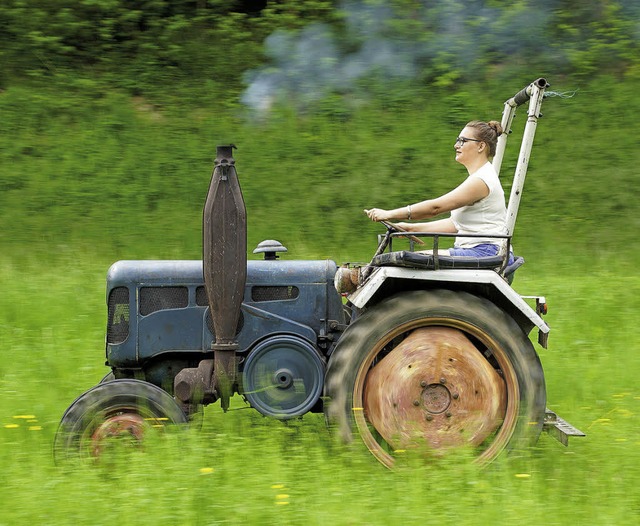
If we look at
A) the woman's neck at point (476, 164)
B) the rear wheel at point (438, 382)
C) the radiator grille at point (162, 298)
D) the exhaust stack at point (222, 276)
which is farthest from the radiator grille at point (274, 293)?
the woman's neck at point (476, 164)

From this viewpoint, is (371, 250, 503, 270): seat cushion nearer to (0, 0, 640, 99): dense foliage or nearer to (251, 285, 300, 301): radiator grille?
(251, 285, 300, 301): radiator grille

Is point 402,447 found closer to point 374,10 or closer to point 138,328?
point 138,328

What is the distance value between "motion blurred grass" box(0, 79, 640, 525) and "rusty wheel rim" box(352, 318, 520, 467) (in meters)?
0.10

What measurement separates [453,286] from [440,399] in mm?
562

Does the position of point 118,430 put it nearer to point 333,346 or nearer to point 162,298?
point 162,298

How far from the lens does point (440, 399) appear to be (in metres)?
5.06

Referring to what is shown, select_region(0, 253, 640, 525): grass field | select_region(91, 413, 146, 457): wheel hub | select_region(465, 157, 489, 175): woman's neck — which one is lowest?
select_region(0, 253, 640, 525): grass field

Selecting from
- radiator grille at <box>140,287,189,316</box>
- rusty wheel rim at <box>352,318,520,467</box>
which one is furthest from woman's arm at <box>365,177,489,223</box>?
radiator grille at <box>140,287,189,316</box>

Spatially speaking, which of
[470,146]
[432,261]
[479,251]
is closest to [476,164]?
[470,146]

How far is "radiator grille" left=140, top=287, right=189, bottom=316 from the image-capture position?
554 cm

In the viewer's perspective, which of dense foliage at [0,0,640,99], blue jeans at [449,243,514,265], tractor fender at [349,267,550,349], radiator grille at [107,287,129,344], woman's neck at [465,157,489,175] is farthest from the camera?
dense foliage at [0,0,640,99]

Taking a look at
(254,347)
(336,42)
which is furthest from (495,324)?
(336,42)

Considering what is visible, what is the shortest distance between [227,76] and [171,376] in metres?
10.3

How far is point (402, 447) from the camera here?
5012 millimetres
